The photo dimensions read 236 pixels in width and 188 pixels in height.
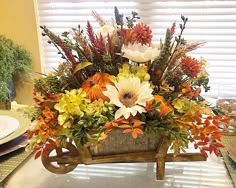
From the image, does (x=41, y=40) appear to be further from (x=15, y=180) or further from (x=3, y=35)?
(x=15, y=180)

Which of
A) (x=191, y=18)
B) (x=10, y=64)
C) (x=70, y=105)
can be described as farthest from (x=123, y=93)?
(x=191, y=18)

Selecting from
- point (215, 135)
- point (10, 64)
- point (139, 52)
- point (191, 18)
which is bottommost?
point (215, 135)

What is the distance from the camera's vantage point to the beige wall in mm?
1878

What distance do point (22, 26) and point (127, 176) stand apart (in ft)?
4.23

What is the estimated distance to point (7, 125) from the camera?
114 cm

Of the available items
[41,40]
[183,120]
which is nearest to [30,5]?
[41,40]

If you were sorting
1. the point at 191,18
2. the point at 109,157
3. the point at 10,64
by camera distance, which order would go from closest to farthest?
the point at 109,157
the point at 10,64
the point at 191,18

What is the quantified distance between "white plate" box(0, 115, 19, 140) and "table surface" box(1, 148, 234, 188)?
129mm

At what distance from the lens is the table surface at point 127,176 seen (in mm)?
900

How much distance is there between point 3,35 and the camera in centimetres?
193

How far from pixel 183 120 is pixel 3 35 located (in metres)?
1.44

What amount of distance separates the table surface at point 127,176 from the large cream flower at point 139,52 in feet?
1.10

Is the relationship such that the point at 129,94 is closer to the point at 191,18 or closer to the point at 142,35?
the point at 142,35

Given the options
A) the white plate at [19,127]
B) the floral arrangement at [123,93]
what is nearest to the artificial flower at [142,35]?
the floral arrangement at [123,93]
